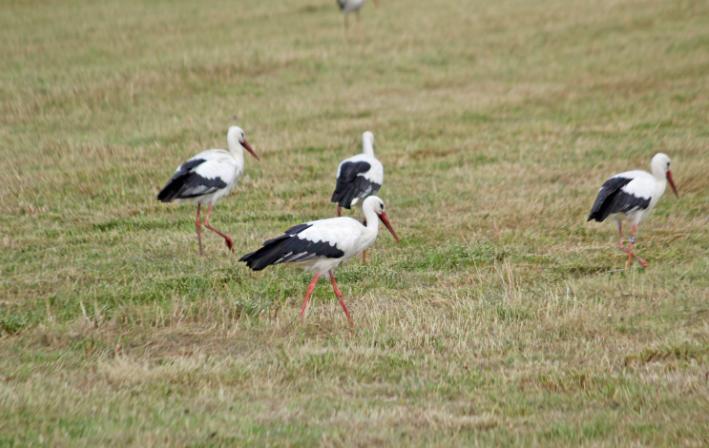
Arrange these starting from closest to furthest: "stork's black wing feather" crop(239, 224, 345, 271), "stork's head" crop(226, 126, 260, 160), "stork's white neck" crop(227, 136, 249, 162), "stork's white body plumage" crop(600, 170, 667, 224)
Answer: "stork's black wing feather" crop(239, 224, 345, 271), "stork's white body plumage" crop(600, 170, 667, 224), "stork's white neck" crop(227, 136, 249, 162), "stork's head" crop(226, 126, 260, 160)

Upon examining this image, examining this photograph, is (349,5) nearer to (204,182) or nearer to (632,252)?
(204,182)

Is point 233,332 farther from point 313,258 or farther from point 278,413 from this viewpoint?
point 278,413

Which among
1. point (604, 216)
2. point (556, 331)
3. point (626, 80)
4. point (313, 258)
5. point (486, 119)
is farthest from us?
point (626, 80)

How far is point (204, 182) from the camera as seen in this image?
1071 cm

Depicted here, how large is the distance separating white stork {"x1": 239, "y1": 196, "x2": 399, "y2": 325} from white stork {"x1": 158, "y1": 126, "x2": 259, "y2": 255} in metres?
2.04

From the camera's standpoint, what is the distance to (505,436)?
18.9 ft

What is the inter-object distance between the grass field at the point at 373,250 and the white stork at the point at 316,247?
35cm

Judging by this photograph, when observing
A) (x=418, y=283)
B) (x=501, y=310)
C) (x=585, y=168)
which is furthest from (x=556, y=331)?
(x=585, y=168)

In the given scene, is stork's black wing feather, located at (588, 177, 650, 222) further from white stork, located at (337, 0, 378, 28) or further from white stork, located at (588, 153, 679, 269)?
white stork, located at (337, 0, 378, 28)

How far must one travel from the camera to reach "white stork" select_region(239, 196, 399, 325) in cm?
804

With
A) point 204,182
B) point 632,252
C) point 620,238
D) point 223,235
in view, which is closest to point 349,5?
point 204,182

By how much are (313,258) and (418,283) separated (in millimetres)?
1195

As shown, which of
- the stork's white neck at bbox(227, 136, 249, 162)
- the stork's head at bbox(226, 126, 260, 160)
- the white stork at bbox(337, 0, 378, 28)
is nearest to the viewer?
the stork's white neck at bbox(227, 136, 249, 162)

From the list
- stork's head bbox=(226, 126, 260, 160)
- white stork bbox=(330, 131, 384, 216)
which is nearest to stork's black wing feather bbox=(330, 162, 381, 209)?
white stork bbox=(330, 131, 384, 216)
